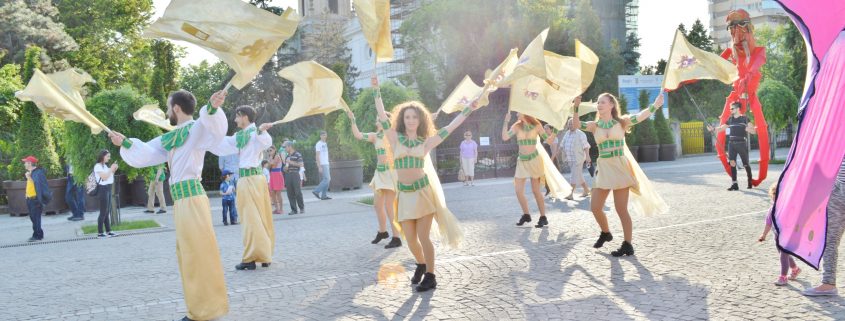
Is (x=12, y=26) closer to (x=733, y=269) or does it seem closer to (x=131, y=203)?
(x=131, y=203)

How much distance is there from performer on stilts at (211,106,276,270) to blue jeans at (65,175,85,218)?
33.2 feet

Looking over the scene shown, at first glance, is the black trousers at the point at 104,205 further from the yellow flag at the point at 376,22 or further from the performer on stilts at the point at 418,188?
the performer on stilts at the point at 418,188

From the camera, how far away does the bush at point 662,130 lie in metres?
31.7

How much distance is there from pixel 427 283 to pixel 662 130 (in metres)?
27.7

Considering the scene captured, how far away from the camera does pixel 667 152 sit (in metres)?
31.4

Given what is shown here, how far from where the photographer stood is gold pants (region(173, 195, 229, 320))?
5473 millimetres

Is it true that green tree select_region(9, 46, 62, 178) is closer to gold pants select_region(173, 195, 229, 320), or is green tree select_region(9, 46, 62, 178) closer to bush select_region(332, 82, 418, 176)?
bush select_region(332, 82, 418, 176)

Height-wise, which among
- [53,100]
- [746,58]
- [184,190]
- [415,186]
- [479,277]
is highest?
[746,58]

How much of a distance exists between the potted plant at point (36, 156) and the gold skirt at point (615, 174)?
15212 mm

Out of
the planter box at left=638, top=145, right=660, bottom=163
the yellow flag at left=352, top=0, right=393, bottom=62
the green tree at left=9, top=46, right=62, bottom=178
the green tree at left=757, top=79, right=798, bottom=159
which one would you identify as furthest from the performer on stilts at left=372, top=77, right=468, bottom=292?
the planter box at left=638, top=145, right=660, bottom=163

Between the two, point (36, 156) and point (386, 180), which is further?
point (36, 156)

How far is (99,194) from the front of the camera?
Answer: 41.2 feet

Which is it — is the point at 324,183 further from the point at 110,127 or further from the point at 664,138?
the point at 664,138

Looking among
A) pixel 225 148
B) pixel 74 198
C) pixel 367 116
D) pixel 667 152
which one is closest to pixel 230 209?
pixel 74 198
